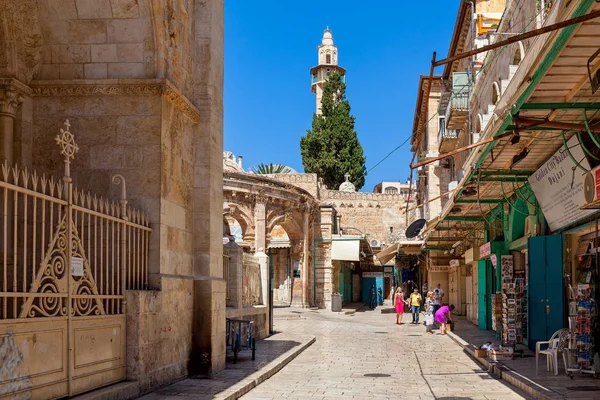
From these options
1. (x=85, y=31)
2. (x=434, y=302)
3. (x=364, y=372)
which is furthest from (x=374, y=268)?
(x=85, y=31)

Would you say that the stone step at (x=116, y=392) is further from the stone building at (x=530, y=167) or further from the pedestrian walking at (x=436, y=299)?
the pedestrian walking at (x=436, y=299)

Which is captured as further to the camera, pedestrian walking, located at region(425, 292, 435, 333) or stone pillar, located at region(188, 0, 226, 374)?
pedestrian walking, located at region(425, 292, 435, 333)

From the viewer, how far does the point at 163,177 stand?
10672 millimetres

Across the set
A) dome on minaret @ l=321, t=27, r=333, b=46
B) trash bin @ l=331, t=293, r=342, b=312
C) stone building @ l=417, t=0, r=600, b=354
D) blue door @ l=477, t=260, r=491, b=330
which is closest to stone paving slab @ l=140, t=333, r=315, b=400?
stone building @ l=417, t=0, r=600, b=354

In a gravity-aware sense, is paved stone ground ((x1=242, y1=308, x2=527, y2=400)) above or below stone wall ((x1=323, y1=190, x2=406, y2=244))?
below

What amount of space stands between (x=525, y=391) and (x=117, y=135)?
710 centimetres

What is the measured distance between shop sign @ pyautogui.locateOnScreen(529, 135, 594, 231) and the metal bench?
20.5 feet

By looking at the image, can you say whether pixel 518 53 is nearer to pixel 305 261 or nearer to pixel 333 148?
pixel 305 261

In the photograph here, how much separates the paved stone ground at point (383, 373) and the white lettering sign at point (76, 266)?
345 cm

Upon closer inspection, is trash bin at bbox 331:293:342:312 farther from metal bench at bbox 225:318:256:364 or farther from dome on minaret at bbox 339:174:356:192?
dome on minaret at bbox 339:174:356:192

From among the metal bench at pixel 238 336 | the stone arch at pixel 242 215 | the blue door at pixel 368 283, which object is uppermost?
the stone arch at pixel 242 215

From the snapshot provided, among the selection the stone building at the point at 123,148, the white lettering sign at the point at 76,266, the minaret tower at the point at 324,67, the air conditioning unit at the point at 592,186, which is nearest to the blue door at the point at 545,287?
the air conditioning unit at the point at 592,186

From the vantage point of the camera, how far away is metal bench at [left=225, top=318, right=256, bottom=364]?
14.2 m

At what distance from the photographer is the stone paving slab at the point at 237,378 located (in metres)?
9.81
